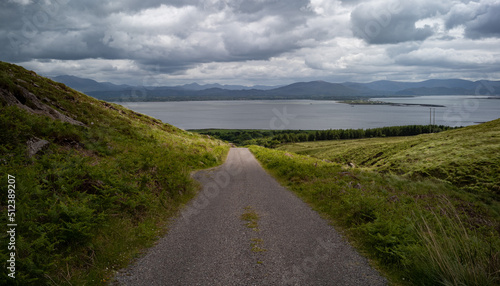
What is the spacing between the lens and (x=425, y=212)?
10.5 m

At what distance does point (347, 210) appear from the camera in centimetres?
1045

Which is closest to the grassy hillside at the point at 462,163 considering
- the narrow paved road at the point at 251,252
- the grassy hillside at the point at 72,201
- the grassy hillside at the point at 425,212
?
the grassy hillside at the point at 425,212

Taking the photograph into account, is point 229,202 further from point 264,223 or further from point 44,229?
point 44,229

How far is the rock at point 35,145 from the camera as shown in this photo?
37.0 feet

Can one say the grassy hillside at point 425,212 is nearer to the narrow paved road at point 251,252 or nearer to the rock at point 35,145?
the narrow paved road at point 251,252

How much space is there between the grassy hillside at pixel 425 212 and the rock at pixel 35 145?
12743mm

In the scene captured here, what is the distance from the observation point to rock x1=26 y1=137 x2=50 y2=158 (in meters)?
11.3

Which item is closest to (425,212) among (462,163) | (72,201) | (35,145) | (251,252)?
(251,252)

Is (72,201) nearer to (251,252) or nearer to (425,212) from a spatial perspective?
(251,252)

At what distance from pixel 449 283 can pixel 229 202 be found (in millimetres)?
9380

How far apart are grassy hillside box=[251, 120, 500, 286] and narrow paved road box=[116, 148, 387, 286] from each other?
0.76 m

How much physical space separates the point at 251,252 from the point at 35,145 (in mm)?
11215

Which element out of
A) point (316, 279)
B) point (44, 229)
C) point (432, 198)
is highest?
point (44, 229)

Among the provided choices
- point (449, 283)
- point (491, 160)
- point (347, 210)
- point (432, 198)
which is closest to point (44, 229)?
point (449, 283)
